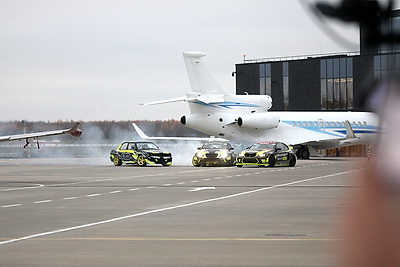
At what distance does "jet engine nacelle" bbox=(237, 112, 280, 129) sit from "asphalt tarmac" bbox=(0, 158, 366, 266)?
106 ft

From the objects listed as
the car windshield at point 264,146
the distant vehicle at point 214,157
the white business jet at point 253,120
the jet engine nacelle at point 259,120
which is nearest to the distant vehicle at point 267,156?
the car windshield at point 264,146

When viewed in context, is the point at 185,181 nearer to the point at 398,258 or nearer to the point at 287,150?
the point at 287,150

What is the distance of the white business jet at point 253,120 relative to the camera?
2377 inches

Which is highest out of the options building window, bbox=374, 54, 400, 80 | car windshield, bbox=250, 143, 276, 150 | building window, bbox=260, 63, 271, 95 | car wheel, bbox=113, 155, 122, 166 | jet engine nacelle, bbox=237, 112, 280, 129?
building window, bbox=260, 63, 271, 95

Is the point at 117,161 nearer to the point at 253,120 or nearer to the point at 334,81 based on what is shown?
the point at 253,120

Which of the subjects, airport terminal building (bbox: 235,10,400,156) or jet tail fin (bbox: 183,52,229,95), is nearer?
jet tail fin (bbox: 183,52,229,95)

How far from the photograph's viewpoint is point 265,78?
9250 centimetres

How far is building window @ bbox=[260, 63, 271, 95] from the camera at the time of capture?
302 feet

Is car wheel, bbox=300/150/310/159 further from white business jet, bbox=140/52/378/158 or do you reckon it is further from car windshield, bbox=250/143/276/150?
car windshield, bbox=250/143/276/150

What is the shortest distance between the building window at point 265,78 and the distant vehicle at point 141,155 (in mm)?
40385

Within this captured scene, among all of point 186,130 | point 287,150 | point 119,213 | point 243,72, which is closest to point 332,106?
point 243,72

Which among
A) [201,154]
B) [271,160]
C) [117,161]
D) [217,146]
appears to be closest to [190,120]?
[217,146]

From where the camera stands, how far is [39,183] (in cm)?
3212

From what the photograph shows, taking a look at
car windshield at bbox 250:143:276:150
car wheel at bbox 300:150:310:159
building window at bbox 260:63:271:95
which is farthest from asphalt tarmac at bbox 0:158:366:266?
building window at bbox 260:63:271:95
